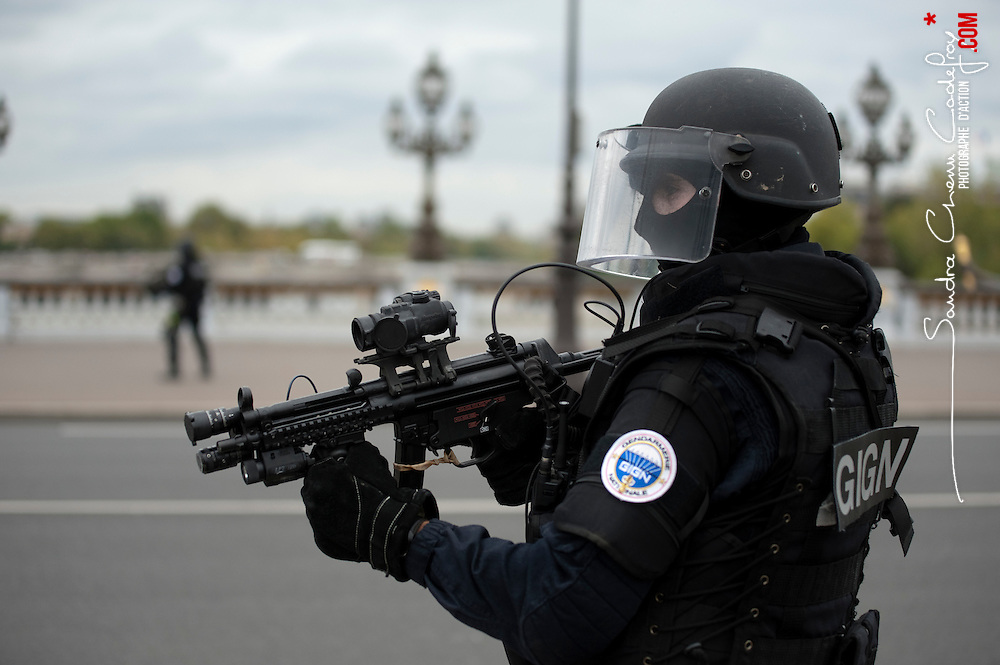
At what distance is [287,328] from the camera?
17.3m

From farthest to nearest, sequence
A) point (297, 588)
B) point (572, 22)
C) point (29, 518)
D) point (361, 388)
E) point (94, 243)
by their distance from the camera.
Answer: point (94, 243), point (572, 22), point (29, 518), point (297, 588), point (361, 388)

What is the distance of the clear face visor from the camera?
1.71 meters

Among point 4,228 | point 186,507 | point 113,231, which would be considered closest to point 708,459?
point 186,507

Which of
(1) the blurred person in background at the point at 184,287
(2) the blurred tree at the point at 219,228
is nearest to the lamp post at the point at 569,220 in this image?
(1) the blurred person in background at the point at 184,287

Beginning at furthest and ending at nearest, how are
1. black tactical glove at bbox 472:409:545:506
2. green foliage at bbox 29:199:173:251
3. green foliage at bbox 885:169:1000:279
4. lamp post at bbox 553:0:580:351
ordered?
green foliage at bbox 29:199:173:251, green foliage at bbox 885:169:1000:279, lamp post at bbox 553:0:580:351, black tactical glove at bbox 472:409:545:506

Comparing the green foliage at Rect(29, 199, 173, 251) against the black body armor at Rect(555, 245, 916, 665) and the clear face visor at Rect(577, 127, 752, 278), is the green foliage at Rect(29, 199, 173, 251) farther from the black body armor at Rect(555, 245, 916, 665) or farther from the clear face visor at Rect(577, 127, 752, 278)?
the black body armor at Rect(555, 245, 916, 665)

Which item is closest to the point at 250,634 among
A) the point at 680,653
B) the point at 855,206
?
the point at 680,653

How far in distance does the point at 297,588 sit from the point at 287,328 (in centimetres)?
1311

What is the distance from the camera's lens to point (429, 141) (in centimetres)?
1816

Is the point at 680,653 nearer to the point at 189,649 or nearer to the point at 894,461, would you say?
the point at 894,461

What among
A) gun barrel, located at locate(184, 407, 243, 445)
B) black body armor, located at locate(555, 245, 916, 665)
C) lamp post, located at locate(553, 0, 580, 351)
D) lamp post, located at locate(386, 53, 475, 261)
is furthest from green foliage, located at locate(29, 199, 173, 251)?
black body armor, located at locate(555, 245, 916, 665)

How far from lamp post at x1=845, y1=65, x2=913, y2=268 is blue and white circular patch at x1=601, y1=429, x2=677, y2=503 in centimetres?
1538

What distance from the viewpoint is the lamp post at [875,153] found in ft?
52.9

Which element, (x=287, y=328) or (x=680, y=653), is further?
(x=287, y=328)
